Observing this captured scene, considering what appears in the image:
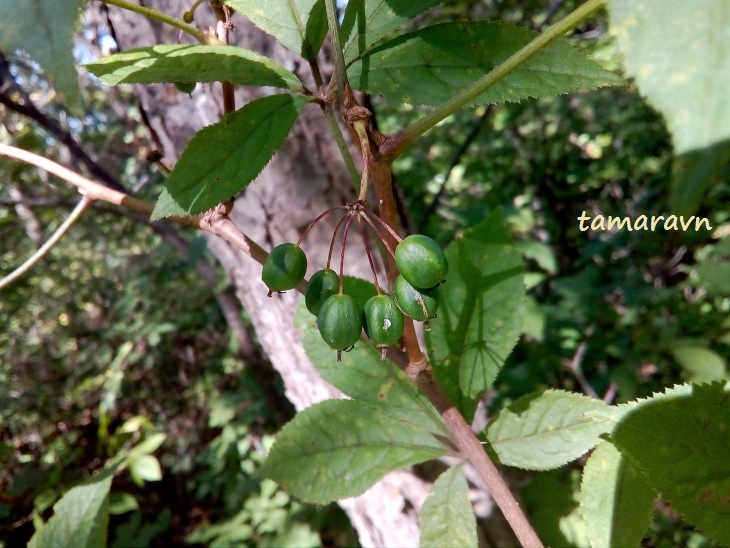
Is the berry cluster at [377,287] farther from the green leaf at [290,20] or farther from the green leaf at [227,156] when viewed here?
the green leaf at [290,20]

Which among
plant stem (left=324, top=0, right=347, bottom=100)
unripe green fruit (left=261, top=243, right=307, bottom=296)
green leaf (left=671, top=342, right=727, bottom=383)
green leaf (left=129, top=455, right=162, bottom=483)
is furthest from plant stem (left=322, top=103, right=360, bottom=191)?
green leaf (left=129, top=455, right=162, bottom=483)

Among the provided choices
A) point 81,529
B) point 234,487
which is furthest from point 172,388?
point 81,529

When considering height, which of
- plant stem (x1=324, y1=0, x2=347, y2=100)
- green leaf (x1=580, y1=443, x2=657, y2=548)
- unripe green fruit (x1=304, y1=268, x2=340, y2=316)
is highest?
plant stem (x1=324, y1=0, x2=347, y2=100)

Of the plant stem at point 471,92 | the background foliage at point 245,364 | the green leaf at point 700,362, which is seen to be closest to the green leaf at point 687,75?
the plant stem at point 471,92

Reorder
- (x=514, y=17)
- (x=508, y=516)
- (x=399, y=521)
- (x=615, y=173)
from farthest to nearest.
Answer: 1. (x=514, y=17)
2. (x=615, y=173)
3. (x=399, y=521)
4. (x=508, y=516)

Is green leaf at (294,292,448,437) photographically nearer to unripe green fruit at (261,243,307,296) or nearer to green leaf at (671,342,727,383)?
unripe green fruit at (261,243,307,296)

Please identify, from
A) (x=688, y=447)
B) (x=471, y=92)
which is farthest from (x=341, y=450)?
(x=471, y=92)

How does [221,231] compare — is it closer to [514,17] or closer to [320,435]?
[320,435]
